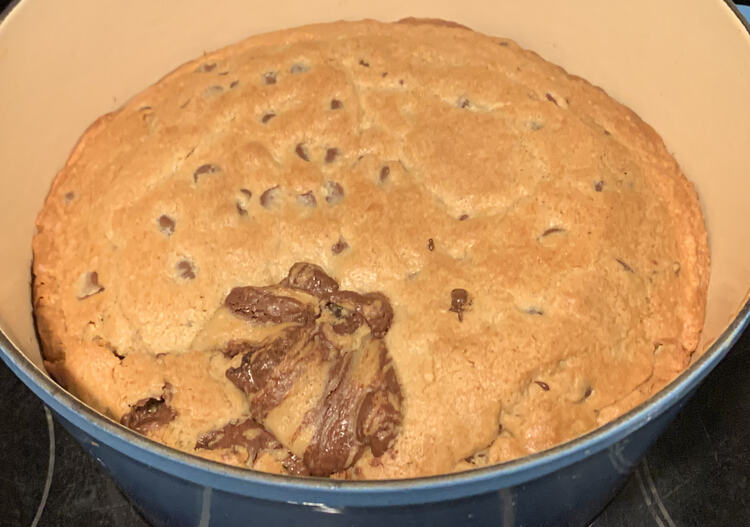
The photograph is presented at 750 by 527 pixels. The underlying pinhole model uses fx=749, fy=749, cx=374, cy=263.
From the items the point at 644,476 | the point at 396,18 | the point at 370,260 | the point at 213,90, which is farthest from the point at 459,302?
the point at 396,18

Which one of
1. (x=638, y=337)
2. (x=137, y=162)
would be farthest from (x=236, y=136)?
(x=638, y=337)

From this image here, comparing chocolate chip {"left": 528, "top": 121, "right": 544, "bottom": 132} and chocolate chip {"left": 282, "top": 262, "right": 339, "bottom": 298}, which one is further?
chocolate chip {"left": 528, "top": 121, "right": 544, "bottom": 132}

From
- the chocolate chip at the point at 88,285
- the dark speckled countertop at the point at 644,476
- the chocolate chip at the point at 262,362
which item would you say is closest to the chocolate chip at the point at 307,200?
the chocolate chip at the point at 262,362

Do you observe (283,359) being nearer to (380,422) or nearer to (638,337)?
(380,422)

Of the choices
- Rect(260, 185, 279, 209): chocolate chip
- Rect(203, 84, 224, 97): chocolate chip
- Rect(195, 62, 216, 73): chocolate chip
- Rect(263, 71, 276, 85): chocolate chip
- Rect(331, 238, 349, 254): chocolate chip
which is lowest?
Rect(331, 238, 349, 254): chocolate chip

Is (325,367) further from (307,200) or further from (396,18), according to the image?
(396,18)

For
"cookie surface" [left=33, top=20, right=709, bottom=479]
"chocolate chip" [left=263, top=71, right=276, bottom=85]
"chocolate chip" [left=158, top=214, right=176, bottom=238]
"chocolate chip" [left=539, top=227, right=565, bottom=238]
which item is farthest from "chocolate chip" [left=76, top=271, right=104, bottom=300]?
"chocolate chip" [left=539, top=227, right=565, bottom=238]

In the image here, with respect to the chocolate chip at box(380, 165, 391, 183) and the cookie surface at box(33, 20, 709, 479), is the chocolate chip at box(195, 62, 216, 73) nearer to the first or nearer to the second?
the cookie surface at box(33, 20, 709, 479)

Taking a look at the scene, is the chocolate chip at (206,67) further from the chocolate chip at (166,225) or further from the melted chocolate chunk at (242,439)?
the melted chocolate chunk at (242,439)
